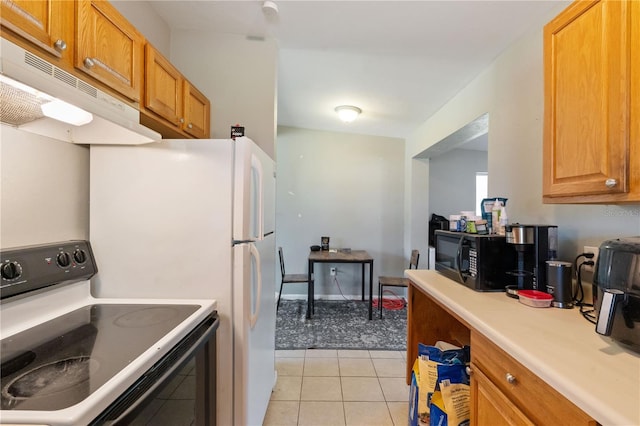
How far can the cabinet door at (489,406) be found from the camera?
0.87m

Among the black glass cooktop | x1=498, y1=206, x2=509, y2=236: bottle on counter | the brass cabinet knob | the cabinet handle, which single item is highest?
the cabinet handle

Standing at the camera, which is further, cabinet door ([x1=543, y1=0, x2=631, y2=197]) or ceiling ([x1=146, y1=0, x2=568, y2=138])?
ceiling ([x1=146, y1=0, x2=568, y2=138])

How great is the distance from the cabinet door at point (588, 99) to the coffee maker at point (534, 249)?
0.70 feet

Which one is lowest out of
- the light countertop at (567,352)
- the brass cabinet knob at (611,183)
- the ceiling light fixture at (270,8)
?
the light countertop at (567,352)

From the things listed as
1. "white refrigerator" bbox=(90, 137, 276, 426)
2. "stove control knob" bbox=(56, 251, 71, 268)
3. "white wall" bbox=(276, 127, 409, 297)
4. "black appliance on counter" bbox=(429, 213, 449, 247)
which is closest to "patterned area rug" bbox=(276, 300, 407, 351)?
"white wall" bbox=(276, 127, 409, 297)

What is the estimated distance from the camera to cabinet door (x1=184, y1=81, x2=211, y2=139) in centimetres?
172

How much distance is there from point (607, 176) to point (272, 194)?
63.4 inches

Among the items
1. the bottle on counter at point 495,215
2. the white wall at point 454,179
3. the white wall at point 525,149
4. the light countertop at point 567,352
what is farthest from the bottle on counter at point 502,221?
the white wall at point 454,179

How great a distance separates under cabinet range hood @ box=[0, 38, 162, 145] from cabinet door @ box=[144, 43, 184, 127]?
289 mm

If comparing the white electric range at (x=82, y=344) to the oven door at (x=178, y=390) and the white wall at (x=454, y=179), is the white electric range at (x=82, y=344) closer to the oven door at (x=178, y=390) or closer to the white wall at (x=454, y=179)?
the oven door at (x=178, y=390)

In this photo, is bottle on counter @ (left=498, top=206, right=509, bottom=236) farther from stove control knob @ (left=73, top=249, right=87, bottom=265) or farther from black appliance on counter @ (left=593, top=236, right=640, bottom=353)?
stove control knob @ (left=73, top=249, right=87, bottom=265)

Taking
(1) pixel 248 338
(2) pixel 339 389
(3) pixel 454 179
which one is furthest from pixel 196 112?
(3) pixel 454 179

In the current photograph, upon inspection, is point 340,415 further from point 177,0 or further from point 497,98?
point 177,0

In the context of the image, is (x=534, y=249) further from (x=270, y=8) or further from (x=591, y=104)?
(x=270, y=8)
